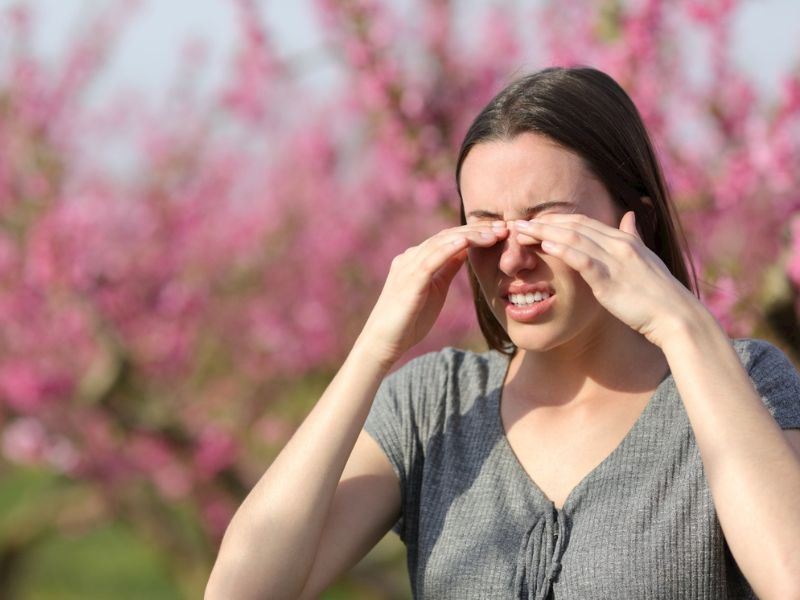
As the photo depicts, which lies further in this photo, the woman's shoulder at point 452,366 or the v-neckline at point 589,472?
the woman's shoulder at point 452,366

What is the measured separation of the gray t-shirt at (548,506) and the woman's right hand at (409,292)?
17 cm

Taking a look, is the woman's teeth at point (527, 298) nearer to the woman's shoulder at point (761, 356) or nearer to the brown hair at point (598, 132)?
the brown hair at point (598, 132)

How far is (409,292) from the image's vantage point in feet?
5.68

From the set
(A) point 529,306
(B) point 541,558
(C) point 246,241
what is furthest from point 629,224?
(C) point 246,241

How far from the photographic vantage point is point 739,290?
238 centimetres

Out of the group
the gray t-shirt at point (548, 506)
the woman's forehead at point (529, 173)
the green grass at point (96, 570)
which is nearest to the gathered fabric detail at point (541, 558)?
the gray t-shirt at point (548, 506)

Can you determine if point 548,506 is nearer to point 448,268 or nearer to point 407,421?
point 407,421

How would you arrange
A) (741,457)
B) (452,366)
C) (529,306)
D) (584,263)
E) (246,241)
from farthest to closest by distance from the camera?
(246,241) → (452,366) → (529,306) → (584,263) → (741,457)

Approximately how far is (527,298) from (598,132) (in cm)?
29

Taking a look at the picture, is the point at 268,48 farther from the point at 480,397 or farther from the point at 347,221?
the point at 480,397

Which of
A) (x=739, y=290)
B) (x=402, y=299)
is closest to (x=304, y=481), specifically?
(x=402, y=299)

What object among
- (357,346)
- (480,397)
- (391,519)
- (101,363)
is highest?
(101,363)

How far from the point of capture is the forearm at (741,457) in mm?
1403

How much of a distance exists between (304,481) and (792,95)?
6.47ft
